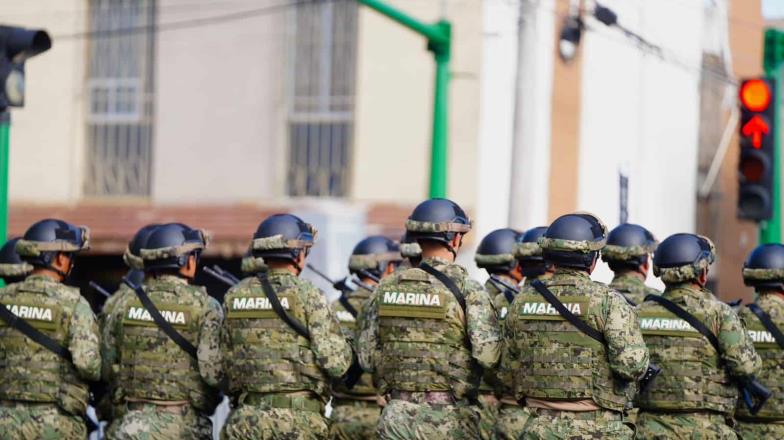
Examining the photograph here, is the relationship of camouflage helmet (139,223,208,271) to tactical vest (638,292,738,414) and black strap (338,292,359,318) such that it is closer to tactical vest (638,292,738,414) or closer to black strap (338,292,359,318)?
black strap (338,292,359,318)

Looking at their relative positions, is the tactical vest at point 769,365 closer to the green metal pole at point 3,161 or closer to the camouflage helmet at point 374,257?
the camouflage helmet at point 374,257

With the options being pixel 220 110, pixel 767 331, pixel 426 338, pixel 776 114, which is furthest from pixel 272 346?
pixel 220 110

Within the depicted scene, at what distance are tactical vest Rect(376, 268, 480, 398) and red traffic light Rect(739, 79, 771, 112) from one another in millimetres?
7537

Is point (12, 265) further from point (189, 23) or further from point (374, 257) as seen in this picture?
point (189, 23)

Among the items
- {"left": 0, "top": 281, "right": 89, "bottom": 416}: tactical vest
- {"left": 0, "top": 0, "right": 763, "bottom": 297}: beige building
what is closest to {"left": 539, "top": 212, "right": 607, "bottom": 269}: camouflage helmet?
{"left": 0, "top": 281, "right": 89, "bottom": 416}: tactical vest

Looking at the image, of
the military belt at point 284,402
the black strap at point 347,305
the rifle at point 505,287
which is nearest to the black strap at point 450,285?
the rifle at point 505,287

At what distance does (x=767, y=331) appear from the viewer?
9.36 meters

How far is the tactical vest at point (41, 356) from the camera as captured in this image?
367 inches

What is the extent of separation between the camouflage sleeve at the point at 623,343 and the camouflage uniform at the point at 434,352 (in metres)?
Result: 0.71

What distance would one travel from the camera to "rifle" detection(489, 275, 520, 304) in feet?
30.1

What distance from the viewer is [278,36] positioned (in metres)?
21.3

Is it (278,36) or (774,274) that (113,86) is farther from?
(774,274)

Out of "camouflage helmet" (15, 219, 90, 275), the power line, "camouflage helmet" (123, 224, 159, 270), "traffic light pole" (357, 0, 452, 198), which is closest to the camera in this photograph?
"camouflage helmet" (15, 219, 90, 275)

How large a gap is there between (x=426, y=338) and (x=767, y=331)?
2383 mm
